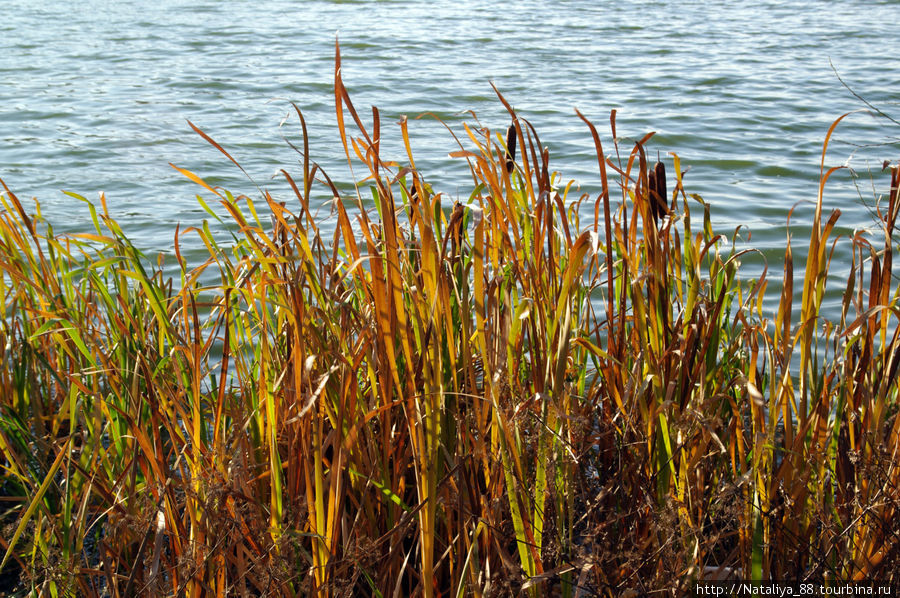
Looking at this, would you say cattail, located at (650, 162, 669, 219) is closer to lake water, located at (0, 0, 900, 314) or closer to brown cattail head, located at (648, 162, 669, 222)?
brown cattail head, located at (648, 162, 669, 222)

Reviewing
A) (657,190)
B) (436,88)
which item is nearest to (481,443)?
(657,190)

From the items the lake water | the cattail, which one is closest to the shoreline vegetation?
the cattail

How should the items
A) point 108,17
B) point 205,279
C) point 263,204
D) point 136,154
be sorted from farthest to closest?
point 108,17
point 136,154
point 263,204
point 205,279

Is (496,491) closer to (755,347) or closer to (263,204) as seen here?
(755,347)

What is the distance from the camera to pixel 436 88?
7500 mm

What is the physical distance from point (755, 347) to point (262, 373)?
2.78ft

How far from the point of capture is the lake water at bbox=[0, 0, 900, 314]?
5.30 meters

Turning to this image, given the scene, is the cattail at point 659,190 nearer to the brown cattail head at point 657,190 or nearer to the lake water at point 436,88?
the brown cattail head at point 657,190

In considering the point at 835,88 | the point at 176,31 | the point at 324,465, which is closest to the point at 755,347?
the point at 324,465

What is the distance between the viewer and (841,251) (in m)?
4.29

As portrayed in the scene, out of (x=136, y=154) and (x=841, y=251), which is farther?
(x=136, y=154)

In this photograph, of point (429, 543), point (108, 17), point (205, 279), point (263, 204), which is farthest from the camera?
point (108, 17)

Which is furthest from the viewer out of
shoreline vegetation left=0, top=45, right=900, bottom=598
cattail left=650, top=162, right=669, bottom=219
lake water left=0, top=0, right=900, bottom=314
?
lake water left=0, top=0, right=900, bottom=314

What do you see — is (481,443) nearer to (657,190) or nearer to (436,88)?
(657,190)
